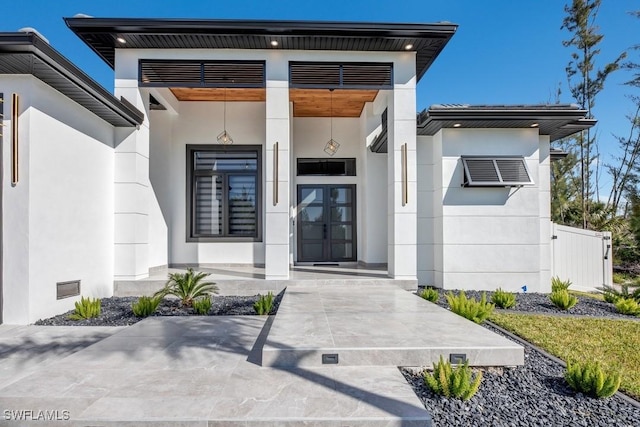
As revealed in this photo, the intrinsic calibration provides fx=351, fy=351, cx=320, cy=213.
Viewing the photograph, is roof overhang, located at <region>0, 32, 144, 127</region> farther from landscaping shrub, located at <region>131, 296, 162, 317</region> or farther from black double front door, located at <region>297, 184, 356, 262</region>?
black double front door, located at <region>297, 184, 356, 262</region>

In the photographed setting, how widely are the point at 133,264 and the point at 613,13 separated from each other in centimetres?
1873

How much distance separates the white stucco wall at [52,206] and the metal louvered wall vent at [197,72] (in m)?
1.30

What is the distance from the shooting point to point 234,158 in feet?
30.1

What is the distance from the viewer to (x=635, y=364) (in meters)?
3.60

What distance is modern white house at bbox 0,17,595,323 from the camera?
4754 mm

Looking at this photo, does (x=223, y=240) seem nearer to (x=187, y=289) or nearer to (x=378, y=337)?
(x=187, y=289)

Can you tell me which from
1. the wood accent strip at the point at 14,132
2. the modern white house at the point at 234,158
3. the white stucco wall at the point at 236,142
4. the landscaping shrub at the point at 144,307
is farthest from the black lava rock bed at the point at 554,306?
the wood accent strip at the point at 14,132

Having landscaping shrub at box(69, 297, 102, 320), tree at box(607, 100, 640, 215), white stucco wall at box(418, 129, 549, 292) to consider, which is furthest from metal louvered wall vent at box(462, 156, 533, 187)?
tree at box(607, 100, 640, 215)

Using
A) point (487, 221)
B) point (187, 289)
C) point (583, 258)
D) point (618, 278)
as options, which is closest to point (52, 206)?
point (187, 289)

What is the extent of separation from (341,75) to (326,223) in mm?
4250

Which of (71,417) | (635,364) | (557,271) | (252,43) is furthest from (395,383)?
(557,271)

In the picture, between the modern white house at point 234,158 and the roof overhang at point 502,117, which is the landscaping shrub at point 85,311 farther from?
the roof overhang at point 502,117

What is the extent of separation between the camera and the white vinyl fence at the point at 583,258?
27.4 feet

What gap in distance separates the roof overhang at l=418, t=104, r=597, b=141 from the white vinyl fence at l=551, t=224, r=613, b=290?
9.19ft
